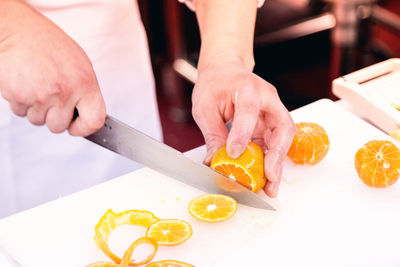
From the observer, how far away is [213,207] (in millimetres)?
1271

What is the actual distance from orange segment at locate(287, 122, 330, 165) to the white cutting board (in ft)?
0.12

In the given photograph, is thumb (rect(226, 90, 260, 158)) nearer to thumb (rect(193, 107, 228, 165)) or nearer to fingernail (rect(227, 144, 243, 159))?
fingernail (rect(227, 144, 243, 159))

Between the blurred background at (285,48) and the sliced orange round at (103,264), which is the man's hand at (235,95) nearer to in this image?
the sliced orange round at (103,264)

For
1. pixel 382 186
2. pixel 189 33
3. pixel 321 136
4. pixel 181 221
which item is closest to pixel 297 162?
pixel 321 136

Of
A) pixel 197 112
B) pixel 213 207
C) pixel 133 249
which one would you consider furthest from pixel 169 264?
pixel 197 112

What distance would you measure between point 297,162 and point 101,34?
2.40 feet

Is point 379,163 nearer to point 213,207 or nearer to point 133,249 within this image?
point 213,207

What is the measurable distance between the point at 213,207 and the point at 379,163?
40 centimetres

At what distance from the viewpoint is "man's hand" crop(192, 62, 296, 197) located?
4.11 ft

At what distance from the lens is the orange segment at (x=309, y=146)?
135 centimetres

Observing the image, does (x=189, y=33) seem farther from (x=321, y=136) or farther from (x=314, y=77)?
(x=321, y=136)

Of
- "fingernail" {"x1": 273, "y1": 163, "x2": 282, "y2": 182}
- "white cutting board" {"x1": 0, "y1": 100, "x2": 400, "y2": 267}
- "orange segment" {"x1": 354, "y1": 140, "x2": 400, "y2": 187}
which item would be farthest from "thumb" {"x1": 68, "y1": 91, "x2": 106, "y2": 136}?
"orange segment" {"x1": 354, "y1": 140, "x2": 400, "y2": 187}

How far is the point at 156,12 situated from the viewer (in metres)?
3.25

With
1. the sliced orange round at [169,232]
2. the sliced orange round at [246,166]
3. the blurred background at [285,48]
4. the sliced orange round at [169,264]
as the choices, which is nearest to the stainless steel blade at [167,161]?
the sliced orange round at [246,166]
